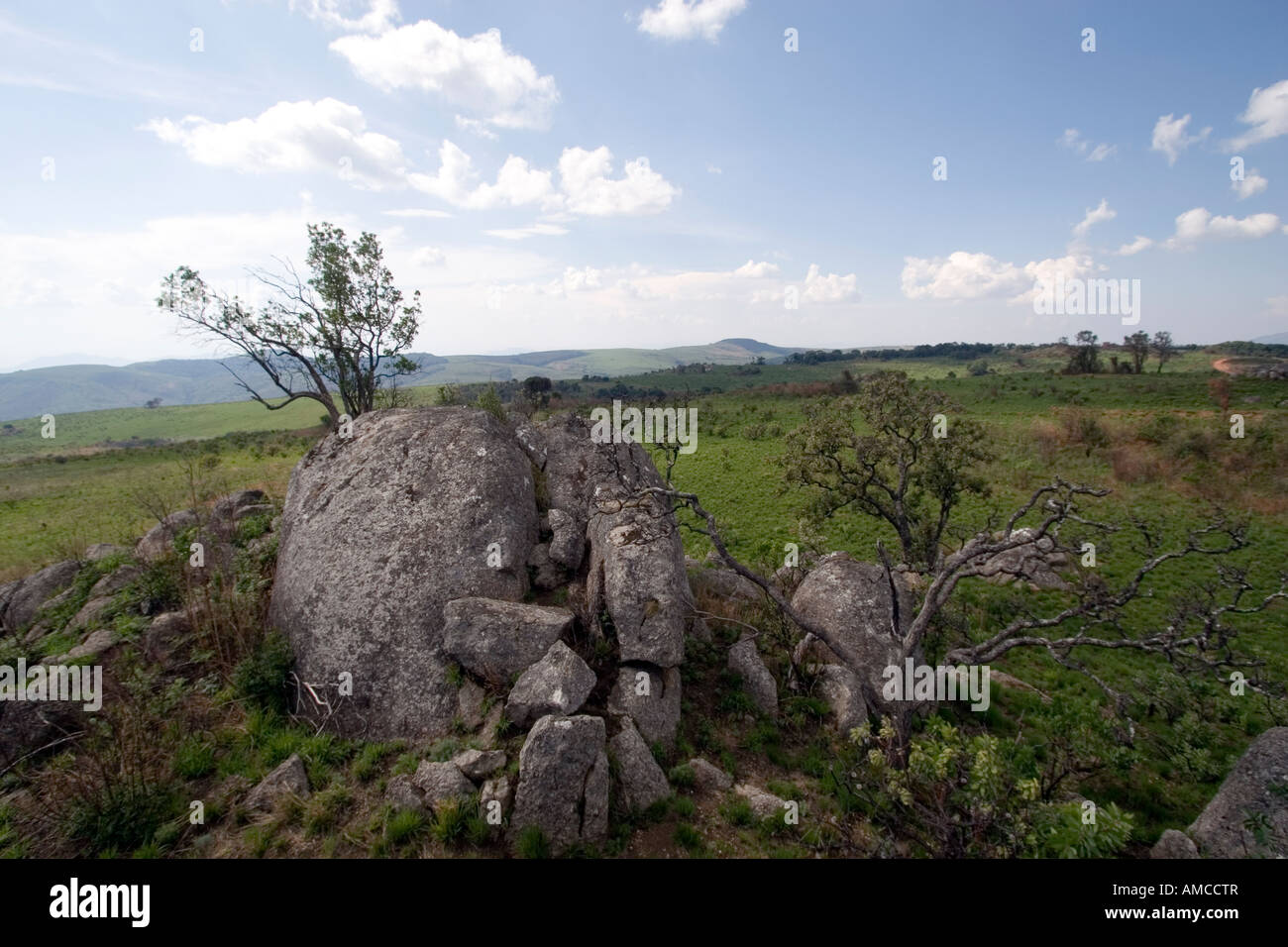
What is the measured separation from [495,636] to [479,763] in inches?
93.1

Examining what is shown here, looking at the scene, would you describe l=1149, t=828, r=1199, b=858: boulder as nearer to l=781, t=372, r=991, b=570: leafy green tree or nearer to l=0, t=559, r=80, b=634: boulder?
l=781, t=372, r=991, b=570: leafy green tree

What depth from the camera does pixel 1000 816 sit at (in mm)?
7309

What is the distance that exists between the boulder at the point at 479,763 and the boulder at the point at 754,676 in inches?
226

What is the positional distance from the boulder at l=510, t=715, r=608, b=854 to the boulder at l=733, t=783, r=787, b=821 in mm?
2633

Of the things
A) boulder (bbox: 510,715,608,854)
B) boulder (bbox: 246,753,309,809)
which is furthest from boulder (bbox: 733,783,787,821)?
boulder (bbox: 246,753,309,809)

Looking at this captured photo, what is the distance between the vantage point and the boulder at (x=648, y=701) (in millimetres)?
10047

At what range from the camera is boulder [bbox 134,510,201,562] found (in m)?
14.8

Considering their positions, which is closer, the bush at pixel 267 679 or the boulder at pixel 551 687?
the boulder at pixel 551 687

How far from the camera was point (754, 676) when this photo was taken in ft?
40.0

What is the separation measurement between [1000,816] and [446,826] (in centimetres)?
774

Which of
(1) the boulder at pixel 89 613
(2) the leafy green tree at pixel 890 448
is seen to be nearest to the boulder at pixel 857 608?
(2) the leafy green tree at pixel 890 448

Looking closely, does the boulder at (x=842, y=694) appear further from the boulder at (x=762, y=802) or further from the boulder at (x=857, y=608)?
the boulder at (x=762, y=802)

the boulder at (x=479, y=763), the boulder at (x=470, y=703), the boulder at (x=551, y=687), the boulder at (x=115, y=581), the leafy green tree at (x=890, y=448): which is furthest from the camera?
the leafy green tree at (x=890, y=448)
